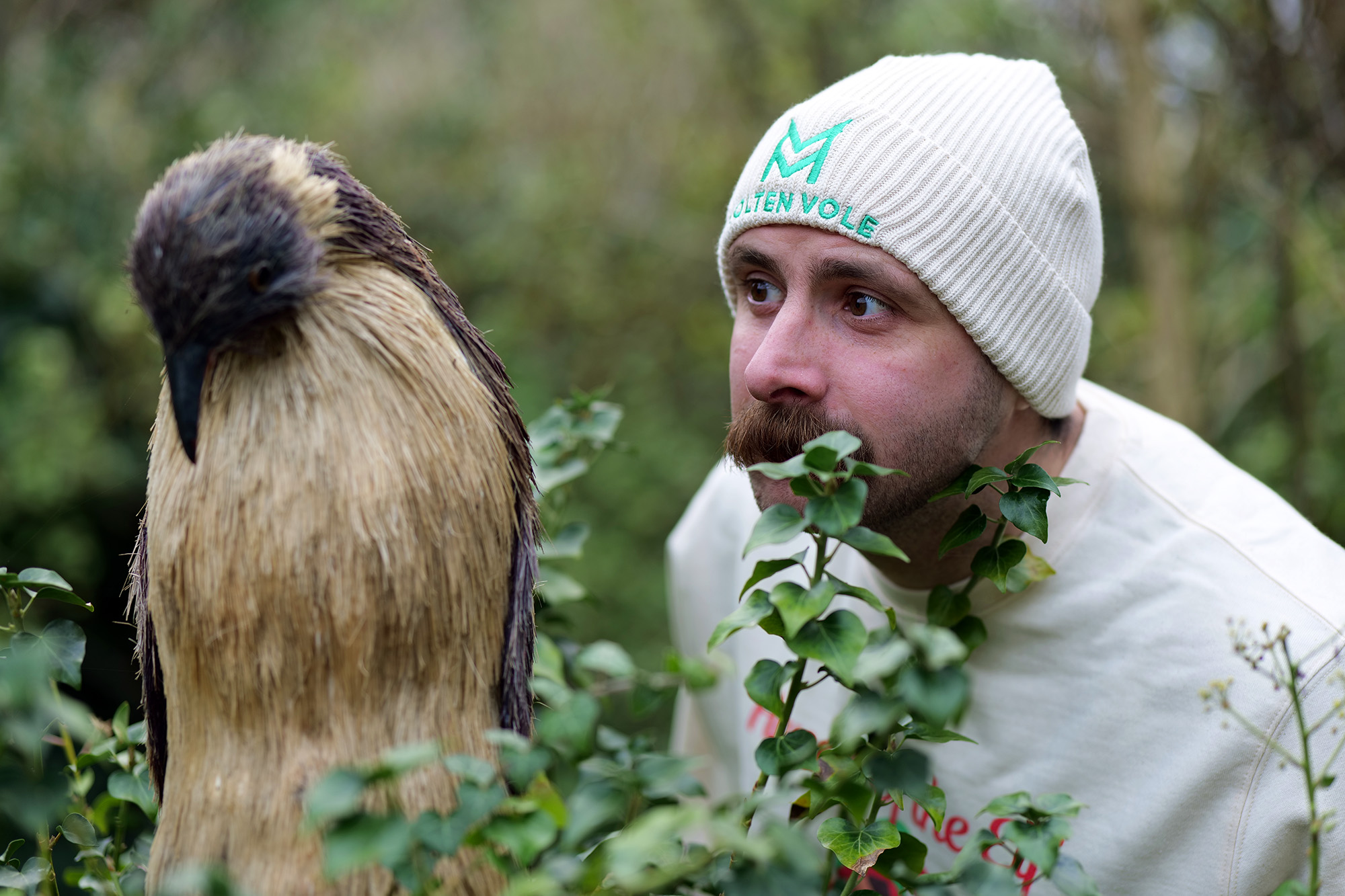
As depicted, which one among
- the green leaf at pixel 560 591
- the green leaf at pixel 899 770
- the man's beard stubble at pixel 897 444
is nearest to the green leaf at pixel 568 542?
the green leaf at pixel 560 591

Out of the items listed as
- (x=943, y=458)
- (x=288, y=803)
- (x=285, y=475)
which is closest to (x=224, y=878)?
(x=288, y=803)

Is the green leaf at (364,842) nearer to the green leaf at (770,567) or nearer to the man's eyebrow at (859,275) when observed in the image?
the green leaf at (770,567)

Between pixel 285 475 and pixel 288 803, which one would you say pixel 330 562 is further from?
pixel 288 803

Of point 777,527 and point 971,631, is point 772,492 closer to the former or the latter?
point 971,631

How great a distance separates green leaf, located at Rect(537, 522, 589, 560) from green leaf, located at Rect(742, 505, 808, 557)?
57 centimetres

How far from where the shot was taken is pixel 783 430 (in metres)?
1.32

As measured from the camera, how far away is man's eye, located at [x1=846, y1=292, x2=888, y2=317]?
4.50 ft

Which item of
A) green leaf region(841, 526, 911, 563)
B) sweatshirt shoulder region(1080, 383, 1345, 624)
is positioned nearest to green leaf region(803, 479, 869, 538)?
green leaf region(841, 526, 911, 563)

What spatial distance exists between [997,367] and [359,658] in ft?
3.25

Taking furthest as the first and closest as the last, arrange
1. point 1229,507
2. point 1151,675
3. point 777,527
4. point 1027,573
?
1. point 1229,507
2. point 1151,675
3. point 1027,573
4. point 777,527

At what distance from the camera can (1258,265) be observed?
4.92m

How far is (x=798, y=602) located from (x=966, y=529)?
0.35 meters

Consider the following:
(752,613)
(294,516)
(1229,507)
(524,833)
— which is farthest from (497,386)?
(1229,507)

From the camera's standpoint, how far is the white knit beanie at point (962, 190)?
1.35 m
